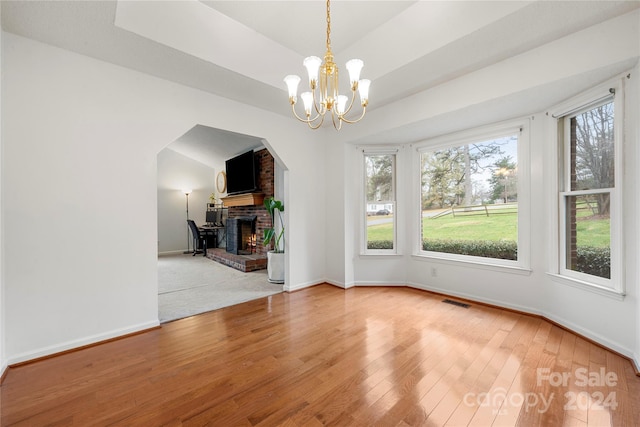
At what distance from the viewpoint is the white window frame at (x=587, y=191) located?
2.11 metres

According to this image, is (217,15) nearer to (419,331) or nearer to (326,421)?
(326,421)

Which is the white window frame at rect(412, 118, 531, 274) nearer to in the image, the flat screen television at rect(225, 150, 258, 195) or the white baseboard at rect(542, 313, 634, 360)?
the white baseboard at rect(542, 313, 634, 360)

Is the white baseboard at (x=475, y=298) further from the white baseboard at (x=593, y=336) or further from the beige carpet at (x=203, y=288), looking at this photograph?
the beige carpet at (x=203, y=288)

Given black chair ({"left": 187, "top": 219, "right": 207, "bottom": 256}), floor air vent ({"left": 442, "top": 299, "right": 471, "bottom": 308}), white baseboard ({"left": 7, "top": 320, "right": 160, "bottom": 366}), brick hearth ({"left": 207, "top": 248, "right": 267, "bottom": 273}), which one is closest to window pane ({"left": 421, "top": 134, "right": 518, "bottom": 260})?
floor air vent ({"left": 442, "top": 299, "right": 471, "bottom": 308})

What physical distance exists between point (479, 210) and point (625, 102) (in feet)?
5.35

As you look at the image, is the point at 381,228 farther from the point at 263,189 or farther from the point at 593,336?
the point at 263,189

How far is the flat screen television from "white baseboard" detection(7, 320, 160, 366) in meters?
3.97

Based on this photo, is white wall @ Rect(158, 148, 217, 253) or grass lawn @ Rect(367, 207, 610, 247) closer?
grass lawn @ Rect(367, 207, 610, 247)

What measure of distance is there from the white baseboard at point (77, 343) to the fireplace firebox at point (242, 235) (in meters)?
3.85

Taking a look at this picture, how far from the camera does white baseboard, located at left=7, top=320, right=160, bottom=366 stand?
6.69ft

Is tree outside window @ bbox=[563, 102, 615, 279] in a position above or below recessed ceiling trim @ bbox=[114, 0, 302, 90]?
below

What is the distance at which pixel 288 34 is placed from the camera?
261 cm

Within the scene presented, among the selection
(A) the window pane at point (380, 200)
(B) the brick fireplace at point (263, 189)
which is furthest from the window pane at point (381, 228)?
(B) the brick fireplace at point (263, 189)

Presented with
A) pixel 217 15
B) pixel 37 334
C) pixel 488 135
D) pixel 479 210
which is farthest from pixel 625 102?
pixel 37 334
